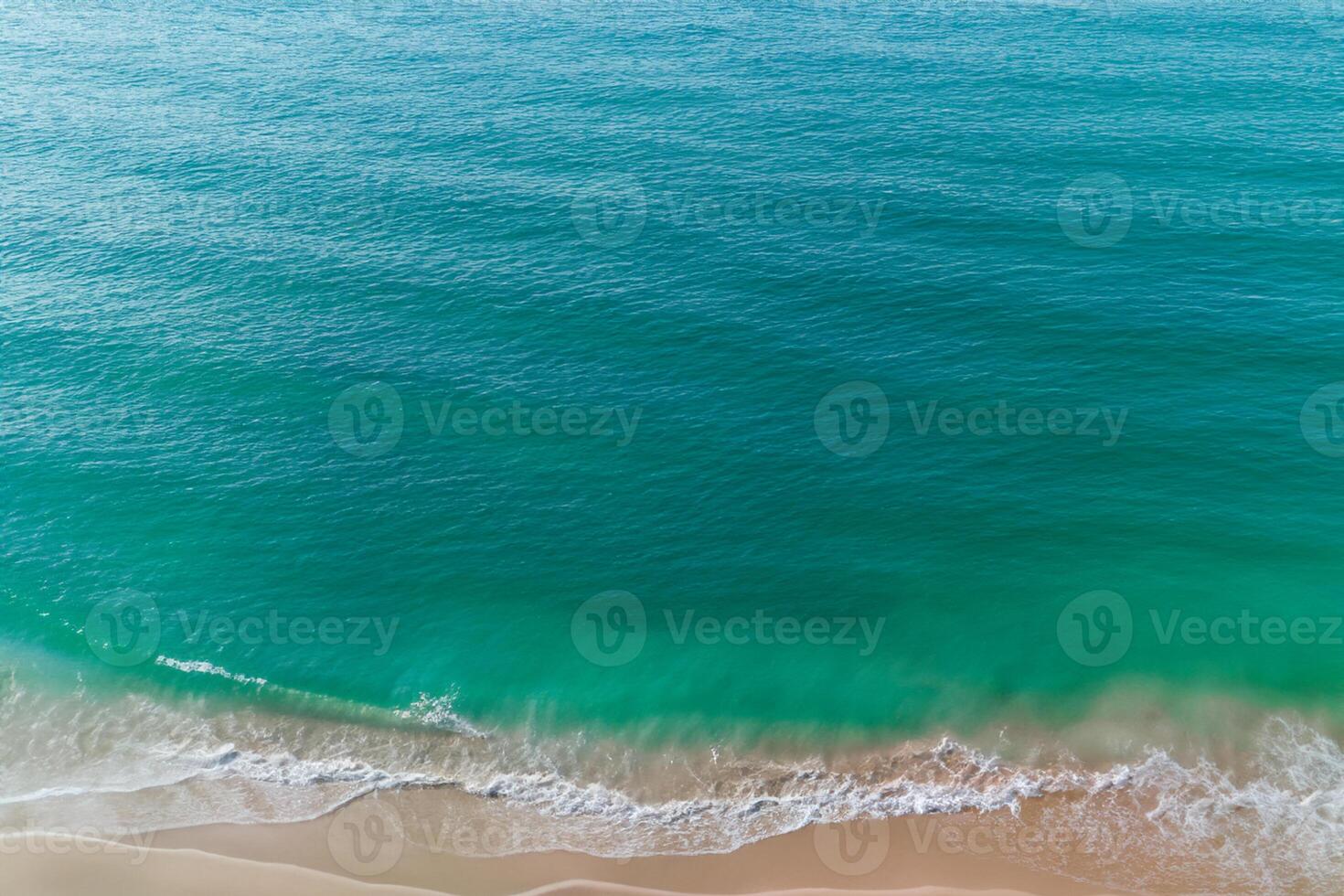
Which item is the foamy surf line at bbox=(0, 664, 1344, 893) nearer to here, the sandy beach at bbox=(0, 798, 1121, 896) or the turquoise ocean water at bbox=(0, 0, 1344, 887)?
the turquoise ocean water at bbox=(0, 0, 1344, 887)

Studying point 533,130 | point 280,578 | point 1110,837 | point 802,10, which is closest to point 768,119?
point 533,130

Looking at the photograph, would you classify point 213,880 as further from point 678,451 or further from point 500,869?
point 678,451

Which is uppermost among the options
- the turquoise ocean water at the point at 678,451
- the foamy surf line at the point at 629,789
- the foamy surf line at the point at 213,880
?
the turquoise ocean water at the point at 678,451

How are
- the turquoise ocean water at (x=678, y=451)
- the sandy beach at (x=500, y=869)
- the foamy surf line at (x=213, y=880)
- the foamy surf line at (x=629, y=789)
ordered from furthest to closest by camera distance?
the turquoise ocean water at (x=678, y=451) → the foamy surf line at (x=629, y=789) → the sandy beach at (x=500, y=869) → the foamy surf line at (x=213, y=880)

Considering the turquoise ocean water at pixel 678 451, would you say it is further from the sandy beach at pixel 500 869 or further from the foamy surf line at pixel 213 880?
the foamy surf line at pixel 213 880

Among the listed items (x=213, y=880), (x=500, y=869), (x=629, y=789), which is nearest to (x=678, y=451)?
(x=629, y=789)

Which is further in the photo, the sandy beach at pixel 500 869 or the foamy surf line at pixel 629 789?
the foamy surf line at pixel 629 789

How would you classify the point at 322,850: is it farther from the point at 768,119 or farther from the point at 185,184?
the point at 768,119

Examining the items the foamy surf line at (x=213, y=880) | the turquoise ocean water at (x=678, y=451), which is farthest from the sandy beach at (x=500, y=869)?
the turquoise ocean water at (x=678, y=451)

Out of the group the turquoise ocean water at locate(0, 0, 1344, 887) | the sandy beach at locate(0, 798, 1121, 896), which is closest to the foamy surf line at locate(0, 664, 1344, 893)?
the turquoise ocean water at locate(0, 0, 1344, 887)
